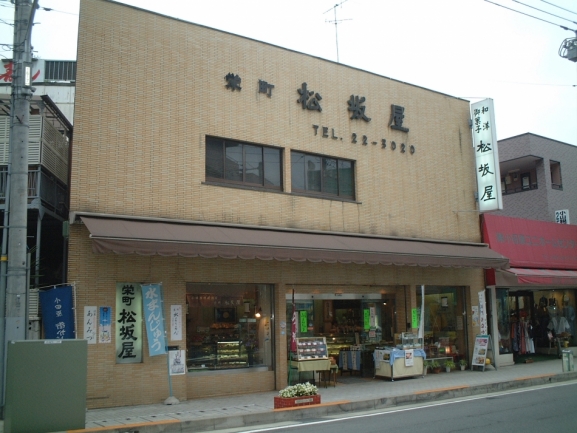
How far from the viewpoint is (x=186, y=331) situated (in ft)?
48.9

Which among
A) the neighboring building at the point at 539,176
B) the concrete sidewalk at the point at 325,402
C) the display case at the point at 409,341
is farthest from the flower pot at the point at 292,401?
the neighboring building at the point at 539,176

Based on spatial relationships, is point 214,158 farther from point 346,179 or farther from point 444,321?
point 444,321

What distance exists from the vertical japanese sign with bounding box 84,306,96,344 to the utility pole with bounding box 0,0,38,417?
6.29 ft

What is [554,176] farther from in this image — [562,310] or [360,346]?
[360,346]

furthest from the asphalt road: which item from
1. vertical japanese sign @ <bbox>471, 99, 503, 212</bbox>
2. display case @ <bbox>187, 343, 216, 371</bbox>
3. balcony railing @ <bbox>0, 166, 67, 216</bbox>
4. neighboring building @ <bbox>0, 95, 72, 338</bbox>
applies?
vertical japanese sign @ <bbox>471, 99, 503, 212</bbox>

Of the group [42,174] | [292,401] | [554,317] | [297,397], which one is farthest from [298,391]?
[554,317]

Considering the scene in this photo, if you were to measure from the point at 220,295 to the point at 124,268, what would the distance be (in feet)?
A: 9.27

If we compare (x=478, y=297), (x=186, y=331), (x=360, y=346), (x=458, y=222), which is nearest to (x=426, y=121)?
(x=458, y=222)

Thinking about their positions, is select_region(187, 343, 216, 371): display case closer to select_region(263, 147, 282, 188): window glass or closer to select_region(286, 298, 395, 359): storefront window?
select_region(286, 298, 395, 359): storefront window

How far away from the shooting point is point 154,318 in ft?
46.0

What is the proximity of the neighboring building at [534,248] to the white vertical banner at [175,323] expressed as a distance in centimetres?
1183

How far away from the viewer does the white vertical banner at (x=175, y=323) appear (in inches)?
565

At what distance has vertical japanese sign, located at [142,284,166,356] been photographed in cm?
1390

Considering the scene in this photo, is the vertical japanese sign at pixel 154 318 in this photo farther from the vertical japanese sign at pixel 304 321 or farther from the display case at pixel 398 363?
the display case at pixel 398 363
